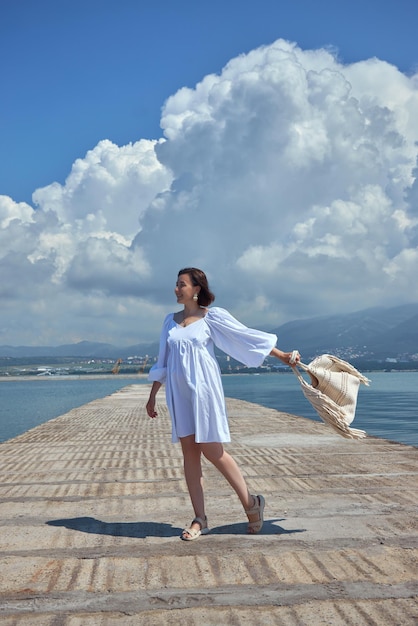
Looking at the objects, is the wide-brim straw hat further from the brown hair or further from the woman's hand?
the brown hair

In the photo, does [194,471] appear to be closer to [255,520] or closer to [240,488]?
[240,488]

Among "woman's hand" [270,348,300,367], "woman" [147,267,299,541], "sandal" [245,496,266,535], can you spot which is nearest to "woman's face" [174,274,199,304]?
"woman" [147,267,299,541]

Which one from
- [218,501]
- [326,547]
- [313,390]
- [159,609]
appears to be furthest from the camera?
[218,501]

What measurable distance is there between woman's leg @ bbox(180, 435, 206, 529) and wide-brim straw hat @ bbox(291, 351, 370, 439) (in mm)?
855

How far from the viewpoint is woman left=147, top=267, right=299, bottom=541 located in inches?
173

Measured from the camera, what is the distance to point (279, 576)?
3520 mm

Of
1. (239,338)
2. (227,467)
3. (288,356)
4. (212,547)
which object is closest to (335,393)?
(288,356)

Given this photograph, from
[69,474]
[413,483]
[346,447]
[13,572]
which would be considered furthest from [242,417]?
[13,572]

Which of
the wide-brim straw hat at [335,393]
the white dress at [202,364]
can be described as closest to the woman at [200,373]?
the white dress at [202,364]

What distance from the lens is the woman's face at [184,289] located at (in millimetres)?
4559

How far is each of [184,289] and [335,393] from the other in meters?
1.26

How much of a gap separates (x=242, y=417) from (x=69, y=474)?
9.30 meters

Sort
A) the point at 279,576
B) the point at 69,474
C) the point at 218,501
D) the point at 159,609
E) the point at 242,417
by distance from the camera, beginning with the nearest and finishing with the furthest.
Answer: the point at 159,609 < the point at 279,576 < the point at 218,501 < the point at 69,474 < the point at 242,417

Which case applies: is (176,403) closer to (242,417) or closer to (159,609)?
(159,609)
